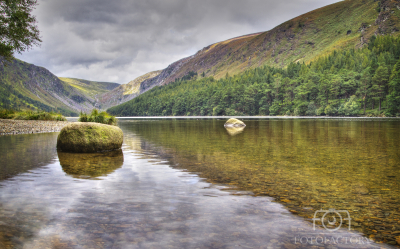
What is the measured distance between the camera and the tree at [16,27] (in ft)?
90.5

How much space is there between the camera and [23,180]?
869 cm

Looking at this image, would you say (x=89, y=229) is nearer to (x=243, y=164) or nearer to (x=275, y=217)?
(x=275, y=217)

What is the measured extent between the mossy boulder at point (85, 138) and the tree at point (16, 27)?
65.3 ft

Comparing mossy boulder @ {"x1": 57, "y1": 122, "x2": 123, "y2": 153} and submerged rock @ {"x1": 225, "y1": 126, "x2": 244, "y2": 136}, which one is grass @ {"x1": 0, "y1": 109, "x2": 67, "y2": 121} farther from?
mossy boulder @ {"x1": 57, "y1": 122, "x2": 123, "y2": 153}

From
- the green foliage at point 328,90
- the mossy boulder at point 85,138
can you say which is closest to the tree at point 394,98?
the green foliage at point 328,90

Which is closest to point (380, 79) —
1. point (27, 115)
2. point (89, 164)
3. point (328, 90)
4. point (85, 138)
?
point (328, 90)

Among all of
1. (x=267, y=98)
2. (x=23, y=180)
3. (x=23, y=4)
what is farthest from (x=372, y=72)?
(x=23, y=180)

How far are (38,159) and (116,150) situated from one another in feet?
14.9

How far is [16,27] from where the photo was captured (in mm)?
28031

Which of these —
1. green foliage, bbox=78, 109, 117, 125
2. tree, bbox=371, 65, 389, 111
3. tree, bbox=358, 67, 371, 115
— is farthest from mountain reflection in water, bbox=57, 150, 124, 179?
tree, bbox=358, 67, 371, 115

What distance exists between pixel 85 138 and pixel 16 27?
848 inches

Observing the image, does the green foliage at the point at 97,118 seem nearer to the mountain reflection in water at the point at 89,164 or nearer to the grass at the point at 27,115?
the mountain reflection in water at the point at 89,164

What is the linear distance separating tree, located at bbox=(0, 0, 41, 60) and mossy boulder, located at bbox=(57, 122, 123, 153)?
19916mm

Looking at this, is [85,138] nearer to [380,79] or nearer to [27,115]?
[27,115]
